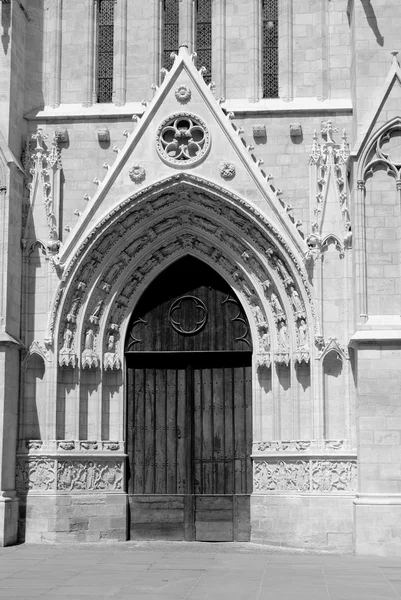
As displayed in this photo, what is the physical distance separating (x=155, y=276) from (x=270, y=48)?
4770 mm

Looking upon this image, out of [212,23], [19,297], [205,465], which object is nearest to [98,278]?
[19,297]

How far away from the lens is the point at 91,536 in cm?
1838

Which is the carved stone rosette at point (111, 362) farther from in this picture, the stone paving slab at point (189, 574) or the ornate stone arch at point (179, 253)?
the stone paving slab at point (189, 574)

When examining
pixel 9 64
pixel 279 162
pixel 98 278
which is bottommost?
pixel 98 278

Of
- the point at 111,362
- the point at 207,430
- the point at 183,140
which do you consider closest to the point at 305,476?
the point at 207,430

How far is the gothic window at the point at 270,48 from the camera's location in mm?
19562

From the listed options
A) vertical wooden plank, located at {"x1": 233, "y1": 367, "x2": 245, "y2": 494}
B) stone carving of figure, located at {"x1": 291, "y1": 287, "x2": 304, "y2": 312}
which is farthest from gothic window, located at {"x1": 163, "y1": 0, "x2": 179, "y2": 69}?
vertical wooden plank, located at {"x1": 233, "y1": 367, "x2": 245, "y2": 494}

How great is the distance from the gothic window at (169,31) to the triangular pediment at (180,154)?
0.91 meters

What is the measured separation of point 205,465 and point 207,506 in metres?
0.73

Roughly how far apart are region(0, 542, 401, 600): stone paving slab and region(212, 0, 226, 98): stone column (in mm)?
8372

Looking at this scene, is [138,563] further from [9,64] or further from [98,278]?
[9,64]

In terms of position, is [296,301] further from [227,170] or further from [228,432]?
[228,432]

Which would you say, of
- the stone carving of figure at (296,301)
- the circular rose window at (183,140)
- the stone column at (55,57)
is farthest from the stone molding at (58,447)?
the stone column at (55,57)

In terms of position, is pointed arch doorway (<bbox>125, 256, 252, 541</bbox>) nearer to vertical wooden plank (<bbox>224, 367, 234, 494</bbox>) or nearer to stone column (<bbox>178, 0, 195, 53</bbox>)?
vertical wooden plank (<bbox>224, 367, 234, 494</bbox>)
